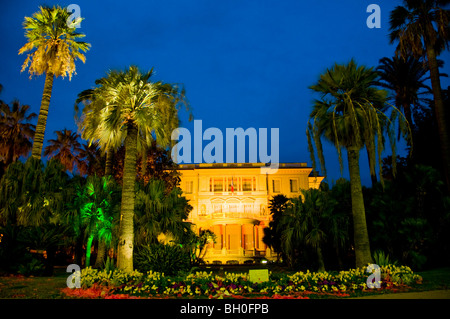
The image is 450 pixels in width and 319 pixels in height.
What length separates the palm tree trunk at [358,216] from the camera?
44.8 feet

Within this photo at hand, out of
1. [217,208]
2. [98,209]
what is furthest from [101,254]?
[217,208]

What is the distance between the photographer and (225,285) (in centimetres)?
1065

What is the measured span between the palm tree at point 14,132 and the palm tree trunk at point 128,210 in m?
22.1

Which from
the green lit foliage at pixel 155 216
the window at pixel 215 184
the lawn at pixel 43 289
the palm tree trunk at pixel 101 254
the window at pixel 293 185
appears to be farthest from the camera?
the window at pixel 215 184

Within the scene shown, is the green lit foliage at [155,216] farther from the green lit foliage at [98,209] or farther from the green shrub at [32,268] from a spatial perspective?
the green shrub at [32,268]

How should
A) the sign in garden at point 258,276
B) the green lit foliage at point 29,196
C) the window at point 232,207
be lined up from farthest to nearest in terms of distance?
the window at point 232,207, the green lit foliage at point 29,196, the sign in garden at point 258,276

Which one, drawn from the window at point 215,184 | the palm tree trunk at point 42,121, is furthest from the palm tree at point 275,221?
the palm tree trunk at point 42,121

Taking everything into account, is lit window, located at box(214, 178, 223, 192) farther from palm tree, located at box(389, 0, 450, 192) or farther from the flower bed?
the flower bed

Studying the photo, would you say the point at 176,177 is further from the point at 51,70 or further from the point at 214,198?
the point at 214,198

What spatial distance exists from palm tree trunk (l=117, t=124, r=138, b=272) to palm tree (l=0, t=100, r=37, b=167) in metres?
22.1

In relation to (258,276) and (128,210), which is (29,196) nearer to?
(128,210)

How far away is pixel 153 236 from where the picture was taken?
65.0 feet
